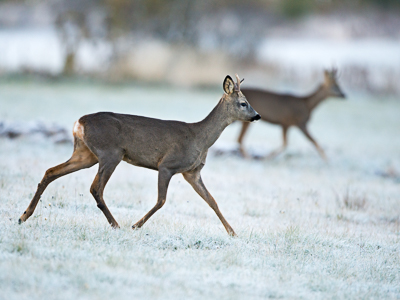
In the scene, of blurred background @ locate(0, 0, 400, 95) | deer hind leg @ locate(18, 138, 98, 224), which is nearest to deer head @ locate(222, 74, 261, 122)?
deer hind leg @ locate(18, 138, 98, 224)

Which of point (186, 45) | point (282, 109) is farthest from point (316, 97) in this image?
point (186, 45)

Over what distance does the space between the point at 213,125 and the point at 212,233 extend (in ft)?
4.64

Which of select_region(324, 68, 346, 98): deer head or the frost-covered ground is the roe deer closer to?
the frost-covered ground

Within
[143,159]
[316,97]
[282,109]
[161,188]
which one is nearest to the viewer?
[161,188]

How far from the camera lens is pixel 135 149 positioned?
685 cm

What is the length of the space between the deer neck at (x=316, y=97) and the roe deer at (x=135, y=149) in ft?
26.1

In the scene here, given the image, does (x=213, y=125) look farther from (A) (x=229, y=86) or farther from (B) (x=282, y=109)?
(B) (x=282, y=109)

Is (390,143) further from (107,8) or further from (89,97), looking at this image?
(107,8)

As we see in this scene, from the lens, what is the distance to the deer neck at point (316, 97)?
→ 14.9 meters

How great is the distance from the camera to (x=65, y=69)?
1032 inches

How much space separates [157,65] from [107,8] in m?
3.67

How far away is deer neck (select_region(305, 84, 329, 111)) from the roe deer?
7.95m

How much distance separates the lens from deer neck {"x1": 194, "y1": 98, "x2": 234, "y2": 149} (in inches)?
287

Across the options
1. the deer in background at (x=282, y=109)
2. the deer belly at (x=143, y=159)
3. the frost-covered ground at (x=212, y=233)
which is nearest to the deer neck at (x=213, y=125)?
the deer belly at (x=143, y=159)
